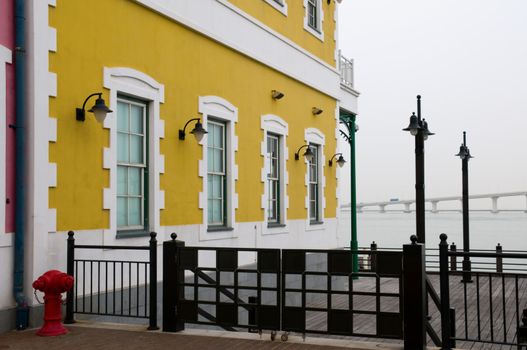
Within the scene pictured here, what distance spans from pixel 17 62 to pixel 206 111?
14.3ft

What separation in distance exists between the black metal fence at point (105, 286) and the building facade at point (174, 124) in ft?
1.14

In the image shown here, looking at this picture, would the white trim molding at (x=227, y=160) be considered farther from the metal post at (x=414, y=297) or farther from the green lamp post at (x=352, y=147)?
the green lamp post at (x=352, y=147)

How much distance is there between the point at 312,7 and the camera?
17219mm

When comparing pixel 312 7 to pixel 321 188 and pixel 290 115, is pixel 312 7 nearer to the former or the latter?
pixel 290 115

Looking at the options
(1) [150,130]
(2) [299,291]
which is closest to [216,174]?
(1) [150,130]

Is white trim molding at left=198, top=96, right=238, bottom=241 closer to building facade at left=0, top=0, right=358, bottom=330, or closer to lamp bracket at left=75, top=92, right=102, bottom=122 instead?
building facade at left=0, top=0, right=358, bottom=330

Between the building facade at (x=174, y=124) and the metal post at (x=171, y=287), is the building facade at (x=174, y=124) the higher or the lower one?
the higher one

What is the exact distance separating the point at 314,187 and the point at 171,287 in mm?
9574

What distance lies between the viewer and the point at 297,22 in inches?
619

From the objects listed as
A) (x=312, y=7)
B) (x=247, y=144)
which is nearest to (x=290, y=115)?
(x=247, y=144)

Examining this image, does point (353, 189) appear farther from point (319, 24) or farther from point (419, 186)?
point (419, 186)

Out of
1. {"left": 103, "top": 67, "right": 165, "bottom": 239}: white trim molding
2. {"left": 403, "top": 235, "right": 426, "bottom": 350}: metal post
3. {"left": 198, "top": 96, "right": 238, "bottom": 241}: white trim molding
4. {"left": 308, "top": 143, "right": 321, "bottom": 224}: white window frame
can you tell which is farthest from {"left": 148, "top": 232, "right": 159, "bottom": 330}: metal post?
{"left": 308, "top": 143, "right": 321, "bottom": 224}: white window frame

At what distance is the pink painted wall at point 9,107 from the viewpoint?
7.48 metres

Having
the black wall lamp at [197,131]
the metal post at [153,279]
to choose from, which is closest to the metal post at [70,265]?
the metal post at [153,279]
